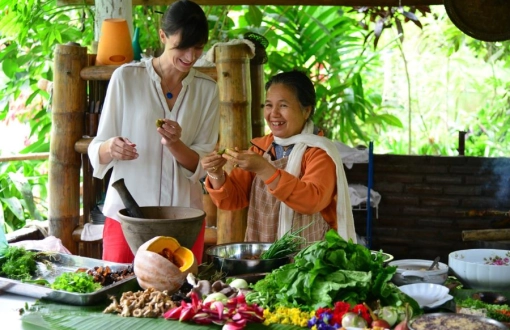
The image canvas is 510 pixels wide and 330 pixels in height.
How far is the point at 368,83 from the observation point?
10.0 meters

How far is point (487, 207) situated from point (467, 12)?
1835 millimetres

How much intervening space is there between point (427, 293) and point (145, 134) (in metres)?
1.56

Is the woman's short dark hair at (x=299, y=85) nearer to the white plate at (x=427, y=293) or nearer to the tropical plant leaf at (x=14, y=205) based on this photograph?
the white plate at (x=427, y=293)

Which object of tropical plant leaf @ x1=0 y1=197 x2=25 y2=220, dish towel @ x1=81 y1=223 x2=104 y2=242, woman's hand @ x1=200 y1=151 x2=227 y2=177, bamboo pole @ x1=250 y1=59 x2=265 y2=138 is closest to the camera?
woman's hand @ x1=200 y1=151 x2=227 y2=177

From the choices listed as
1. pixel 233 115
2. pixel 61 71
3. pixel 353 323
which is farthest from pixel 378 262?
pixel 61 71

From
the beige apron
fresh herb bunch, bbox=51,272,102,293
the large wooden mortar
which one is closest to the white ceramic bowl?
the beige apron

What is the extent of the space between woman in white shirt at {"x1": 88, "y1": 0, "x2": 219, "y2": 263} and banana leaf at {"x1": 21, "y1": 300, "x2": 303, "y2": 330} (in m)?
0.88

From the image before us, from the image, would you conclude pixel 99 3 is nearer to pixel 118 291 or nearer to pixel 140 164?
pixel 140 164

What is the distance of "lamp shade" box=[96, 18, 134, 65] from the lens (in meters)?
4.45

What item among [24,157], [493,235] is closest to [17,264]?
[24,157]

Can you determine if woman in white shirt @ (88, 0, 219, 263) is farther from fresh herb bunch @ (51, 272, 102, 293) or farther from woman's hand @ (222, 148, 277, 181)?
fresh herb bunch @ (51, 272, 102, 293)

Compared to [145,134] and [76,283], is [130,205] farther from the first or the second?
[145,134]

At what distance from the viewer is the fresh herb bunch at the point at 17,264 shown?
291 cm

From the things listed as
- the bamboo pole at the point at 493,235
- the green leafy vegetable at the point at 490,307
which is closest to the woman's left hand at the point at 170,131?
the green leafy vegetable at the point at 490,307
